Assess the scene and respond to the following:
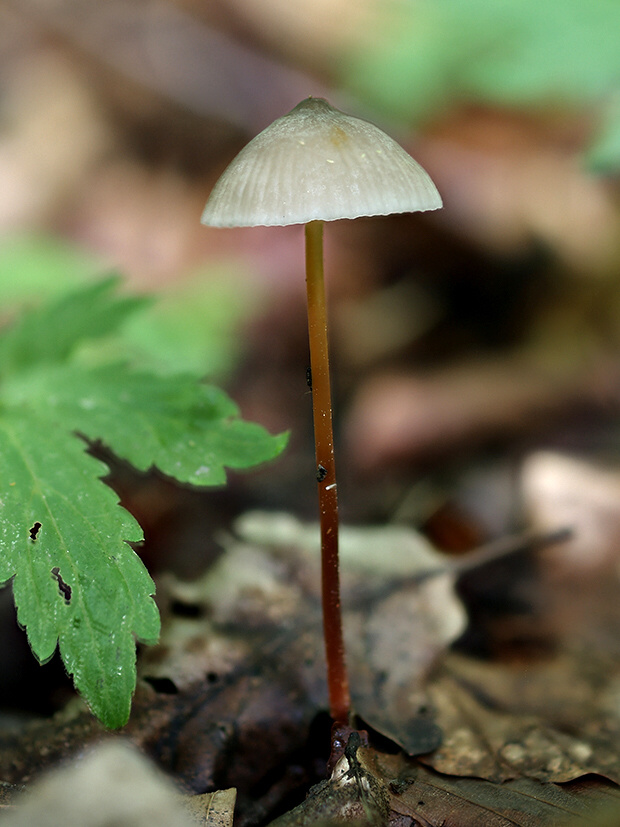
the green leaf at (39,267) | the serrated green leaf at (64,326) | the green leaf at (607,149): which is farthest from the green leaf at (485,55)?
the serrated green leaf at (64,326)

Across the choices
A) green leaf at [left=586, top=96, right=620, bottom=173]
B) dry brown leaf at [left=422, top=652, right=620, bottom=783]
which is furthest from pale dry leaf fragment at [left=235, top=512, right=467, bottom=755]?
green leaf at [left=586, top=96, right=620, bottom=173]

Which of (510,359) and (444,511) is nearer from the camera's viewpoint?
(444,511)

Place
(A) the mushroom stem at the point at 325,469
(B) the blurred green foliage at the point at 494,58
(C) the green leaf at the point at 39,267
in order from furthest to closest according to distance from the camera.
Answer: (C) the green leaf at the point at 39,267 < (B) the blurred green foliage at the point at 494,58 < (A) the mushroom stem at the point at 325,469

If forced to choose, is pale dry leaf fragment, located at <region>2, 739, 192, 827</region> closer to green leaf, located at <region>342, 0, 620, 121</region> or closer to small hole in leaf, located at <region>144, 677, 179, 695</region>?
small hole in leaf, located at <region>144, 677, 179, 695</region>

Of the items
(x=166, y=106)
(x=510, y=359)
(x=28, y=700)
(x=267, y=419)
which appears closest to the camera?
(x=28, y=700)

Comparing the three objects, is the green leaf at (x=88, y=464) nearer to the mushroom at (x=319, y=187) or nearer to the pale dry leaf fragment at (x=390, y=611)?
the mushroom at (x=319, y=187)

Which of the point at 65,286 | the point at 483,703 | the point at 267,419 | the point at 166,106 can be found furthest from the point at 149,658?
the point at 166,106

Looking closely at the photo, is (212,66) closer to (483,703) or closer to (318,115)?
(318,115)
